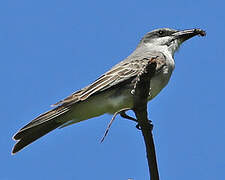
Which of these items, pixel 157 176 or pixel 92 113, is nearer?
pixel 157 176

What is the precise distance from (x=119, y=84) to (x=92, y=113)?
2.30ft

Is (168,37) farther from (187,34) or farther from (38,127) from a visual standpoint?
(38,127)

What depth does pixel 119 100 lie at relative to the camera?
6.64m

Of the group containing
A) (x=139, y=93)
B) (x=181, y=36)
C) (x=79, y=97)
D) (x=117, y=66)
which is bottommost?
(x=139, y=93)

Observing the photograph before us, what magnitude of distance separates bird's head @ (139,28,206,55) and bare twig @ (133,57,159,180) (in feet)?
11.4

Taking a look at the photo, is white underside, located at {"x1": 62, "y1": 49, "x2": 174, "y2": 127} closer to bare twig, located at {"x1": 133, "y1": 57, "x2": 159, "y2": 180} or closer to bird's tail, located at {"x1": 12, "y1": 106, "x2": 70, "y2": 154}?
bird's tail, located at {"x1": 12, "y1": 106, "x2": 70, "y2": 154}

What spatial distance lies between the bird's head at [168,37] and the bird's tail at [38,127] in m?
2.43

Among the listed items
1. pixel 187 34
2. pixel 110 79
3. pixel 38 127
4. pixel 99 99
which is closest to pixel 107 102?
pixel 99 99

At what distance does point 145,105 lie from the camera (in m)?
4.50

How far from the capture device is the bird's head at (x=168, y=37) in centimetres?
780

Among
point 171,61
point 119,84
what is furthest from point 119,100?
point 171,61

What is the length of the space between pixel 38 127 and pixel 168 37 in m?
3.13

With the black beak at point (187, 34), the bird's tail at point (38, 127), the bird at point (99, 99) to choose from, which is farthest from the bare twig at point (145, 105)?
the black beak at point (187, 34)

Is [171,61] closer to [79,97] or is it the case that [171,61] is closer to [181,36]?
[181,36]
